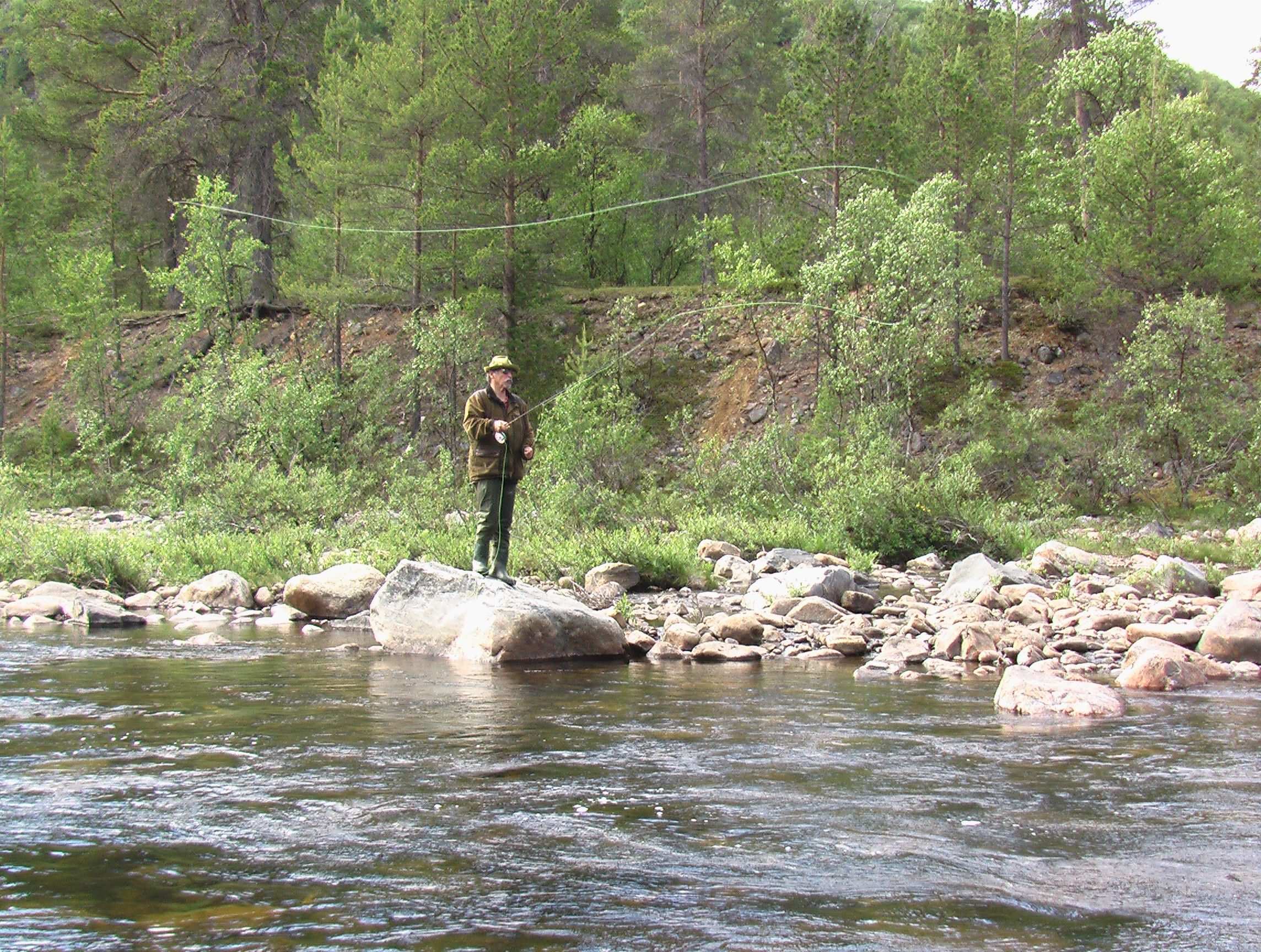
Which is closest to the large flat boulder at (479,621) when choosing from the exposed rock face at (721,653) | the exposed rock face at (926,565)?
the exposed rock face at (721,653)

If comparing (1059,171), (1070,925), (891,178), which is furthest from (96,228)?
(1070,925)

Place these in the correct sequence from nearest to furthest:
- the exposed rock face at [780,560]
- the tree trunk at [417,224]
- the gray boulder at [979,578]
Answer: the gray boulder at [979,578]
the exposed rock face at [780,560]
the tree trunk at [417,224]

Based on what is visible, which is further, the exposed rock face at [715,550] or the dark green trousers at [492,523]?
the exposed rock face at [715,550]

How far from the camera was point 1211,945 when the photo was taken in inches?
115

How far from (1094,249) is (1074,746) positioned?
18342mm

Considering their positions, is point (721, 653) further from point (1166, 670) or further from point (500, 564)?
point (1166, 670)

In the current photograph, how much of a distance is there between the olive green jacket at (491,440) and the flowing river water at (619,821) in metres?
2.64

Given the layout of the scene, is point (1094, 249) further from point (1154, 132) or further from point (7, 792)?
point (7, 792)

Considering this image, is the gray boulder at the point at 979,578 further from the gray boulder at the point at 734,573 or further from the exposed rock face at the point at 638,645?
the exposed rock face at the point at 638,645

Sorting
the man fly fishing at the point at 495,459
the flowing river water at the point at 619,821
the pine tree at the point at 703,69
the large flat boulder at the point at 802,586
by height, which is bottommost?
the flowing river water at the point at 619,821

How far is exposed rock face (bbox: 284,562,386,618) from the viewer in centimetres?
1111

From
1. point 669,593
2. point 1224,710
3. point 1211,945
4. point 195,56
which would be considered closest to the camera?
point 1211,945

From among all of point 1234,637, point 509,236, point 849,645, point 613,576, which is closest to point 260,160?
point 509,236

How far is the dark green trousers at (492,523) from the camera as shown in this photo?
9148 mm
